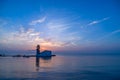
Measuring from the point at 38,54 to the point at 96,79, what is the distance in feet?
329

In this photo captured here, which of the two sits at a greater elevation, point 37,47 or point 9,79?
point 37,47

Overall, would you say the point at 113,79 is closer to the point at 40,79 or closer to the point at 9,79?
the point at 40,79

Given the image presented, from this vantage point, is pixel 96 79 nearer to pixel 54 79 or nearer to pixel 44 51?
pixel 54 79

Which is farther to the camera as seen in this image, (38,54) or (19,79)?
(38,54)

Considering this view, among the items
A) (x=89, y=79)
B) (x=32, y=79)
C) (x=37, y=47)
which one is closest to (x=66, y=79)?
(x=89, y=79)

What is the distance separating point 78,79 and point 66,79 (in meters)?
1.70

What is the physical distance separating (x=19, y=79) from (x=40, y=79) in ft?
9.74

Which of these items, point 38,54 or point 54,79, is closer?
point 54,79

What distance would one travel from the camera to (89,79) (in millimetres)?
24281

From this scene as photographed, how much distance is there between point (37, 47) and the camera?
116m

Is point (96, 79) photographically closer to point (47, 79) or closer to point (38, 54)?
point (47, 79)

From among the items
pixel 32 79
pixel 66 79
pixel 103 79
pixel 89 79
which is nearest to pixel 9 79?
pixel 32 79

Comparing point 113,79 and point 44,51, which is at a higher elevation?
point 44,51

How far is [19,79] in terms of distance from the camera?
23.9 m
